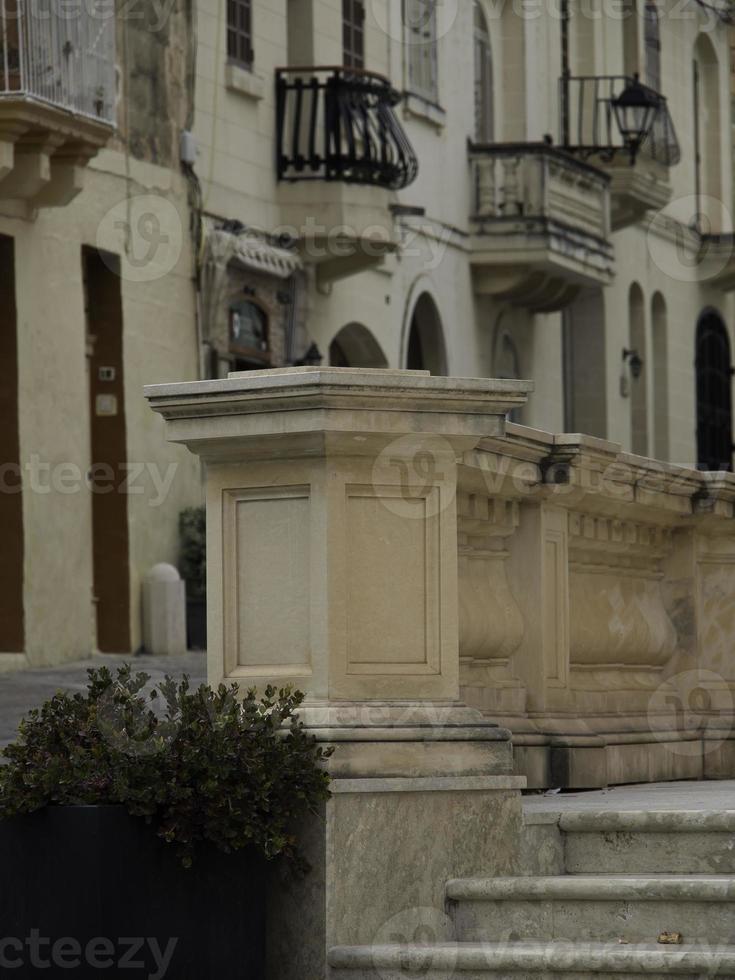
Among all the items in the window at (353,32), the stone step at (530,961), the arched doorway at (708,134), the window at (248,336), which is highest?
the arched doorway at (708,134)

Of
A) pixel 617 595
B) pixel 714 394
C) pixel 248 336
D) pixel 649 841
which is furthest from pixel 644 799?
pixel 714 394

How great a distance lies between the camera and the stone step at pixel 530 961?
275 inches

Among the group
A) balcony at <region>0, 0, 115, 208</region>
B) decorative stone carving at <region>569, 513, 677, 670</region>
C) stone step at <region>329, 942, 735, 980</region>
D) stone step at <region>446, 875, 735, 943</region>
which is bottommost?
stone step at <region>329, 942, 735, 980</region>

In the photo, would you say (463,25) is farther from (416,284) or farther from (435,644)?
(435,644)

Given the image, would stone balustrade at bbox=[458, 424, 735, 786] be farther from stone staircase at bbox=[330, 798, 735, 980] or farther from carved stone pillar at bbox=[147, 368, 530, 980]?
stone staircase at bbox=[330, 798, 735, 980]

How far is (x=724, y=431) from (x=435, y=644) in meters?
31.3

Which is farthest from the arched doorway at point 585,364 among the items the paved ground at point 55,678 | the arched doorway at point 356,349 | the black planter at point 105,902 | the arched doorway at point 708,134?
the black planter at point 105,902

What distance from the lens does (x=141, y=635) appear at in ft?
66.9

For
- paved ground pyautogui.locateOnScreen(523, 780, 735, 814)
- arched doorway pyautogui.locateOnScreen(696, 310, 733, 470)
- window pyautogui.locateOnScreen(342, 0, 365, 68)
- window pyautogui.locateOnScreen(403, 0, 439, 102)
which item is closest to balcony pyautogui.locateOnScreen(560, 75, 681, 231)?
window pyautogui.locateOnScreen(403, 0, 439, 102)

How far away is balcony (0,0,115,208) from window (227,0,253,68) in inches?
132

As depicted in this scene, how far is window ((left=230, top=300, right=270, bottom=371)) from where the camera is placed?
74.3ft

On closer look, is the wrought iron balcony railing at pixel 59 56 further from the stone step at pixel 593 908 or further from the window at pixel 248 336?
the stone step at pixel 593 908

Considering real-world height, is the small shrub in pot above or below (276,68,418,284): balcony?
below

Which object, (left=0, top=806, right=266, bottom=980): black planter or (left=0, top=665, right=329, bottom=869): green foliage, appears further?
(left=0, top=665, right=329, bottom=869): green foliage
